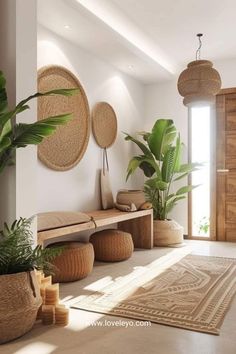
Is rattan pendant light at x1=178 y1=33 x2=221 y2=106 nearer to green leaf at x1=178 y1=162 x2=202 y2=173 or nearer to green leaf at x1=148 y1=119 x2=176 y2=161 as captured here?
green leaf at x1=148 y1=119 x2=176 y2=161

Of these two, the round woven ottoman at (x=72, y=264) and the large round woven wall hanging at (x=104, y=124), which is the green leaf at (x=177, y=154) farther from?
the round woven ottoman at (x=72, y=264)

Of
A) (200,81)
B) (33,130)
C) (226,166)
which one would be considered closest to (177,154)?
(226,166)

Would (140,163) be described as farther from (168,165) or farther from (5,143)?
(5,143)

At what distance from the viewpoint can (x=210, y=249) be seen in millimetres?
4465

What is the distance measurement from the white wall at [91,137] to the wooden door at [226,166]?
1269mm

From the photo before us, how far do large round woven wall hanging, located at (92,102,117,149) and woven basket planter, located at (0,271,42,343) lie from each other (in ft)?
8.32

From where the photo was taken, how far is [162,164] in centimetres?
478

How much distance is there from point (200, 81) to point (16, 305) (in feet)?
8.40

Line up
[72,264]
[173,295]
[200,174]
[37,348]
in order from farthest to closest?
[200,174] → [72,264] → [173,295] → [37,348]

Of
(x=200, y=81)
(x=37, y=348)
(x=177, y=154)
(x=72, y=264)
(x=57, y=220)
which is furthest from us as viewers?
(x=177, y=154)

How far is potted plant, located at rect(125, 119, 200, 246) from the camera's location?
4.70 m

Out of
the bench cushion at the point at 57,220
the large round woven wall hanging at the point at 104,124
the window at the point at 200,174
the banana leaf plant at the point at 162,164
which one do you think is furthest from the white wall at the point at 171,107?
the bench cushion at the point at 57,220

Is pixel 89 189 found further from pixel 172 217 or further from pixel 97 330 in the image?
pixel 97 330

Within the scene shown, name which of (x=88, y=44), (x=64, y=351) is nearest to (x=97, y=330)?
(x=64, y=351)
